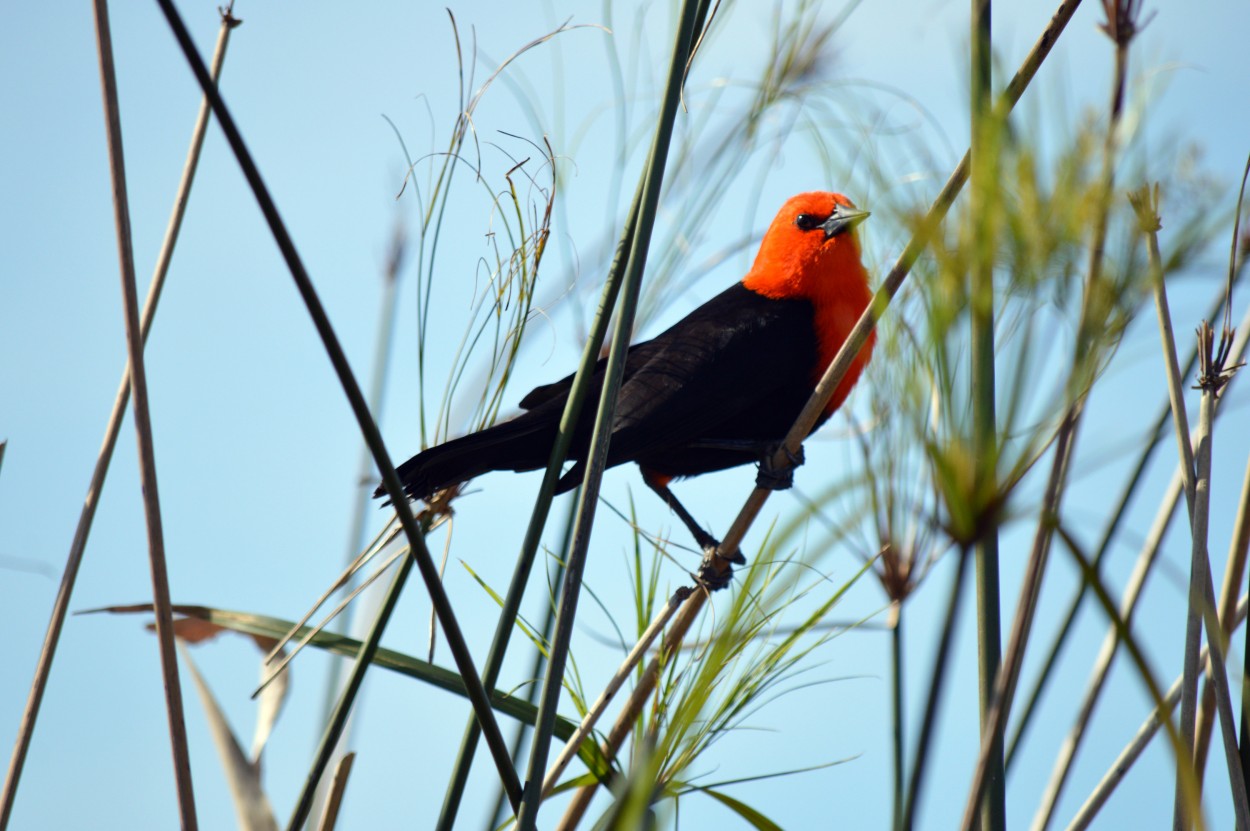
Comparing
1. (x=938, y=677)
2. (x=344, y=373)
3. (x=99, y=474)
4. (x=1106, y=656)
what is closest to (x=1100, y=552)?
(x=1106, y=656)

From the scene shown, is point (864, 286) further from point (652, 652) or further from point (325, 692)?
point (325, 692)

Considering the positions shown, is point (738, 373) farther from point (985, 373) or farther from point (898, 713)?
point (985, 373)

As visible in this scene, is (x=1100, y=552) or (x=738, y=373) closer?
(x=1100, y=552)

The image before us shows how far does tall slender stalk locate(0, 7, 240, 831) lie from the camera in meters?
1.21

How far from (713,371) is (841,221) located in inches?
18.0

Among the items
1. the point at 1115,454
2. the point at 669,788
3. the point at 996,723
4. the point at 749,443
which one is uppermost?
the point at 749,443

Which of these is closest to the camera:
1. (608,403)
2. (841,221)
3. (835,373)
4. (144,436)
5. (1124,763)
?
(608,403)

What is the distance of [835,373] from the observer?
120 cm

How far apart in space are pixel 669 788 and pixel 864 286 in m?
1.31

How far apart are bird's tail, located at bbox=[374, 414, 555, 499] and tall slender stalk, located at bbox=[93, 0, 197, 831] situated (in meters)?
0.24

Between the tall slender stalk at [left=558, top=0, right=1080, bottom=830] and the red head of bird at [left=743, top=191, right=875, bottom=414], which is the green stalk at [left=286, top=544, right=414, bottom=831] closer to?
the tall slender stalk at [left=558, top=0, right=1080, bottom=830]

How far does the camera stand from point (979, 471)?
0.67m

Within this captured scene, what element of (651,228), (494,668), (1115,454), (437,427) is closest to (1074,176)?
(1115,454)

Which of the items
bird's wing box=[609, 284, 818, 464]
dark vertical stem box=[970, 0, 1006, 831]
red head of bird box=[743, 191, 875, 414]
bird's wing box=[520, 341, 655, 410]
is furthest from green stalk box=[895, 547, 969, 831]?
red head of bird box=[743, 191, 875, 414]
